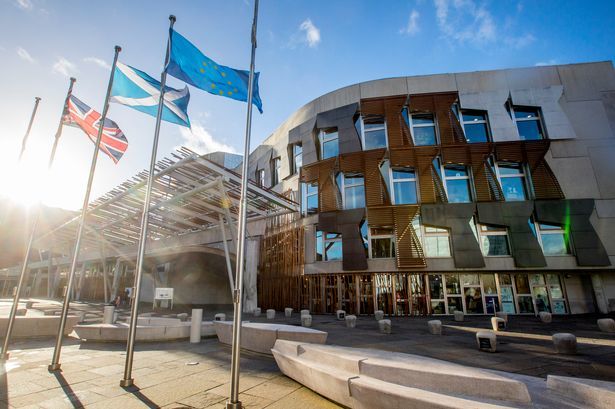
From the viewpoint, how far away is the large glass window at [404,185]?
21469 mm

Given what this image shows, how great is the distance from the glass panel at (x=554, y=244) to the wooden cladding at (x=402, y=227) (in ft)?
26.9

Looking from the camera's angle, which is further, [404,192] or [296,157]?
[296,157]

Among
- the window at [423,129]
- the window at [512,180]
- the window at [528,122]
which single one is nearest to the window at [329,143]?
the window at [423,129]

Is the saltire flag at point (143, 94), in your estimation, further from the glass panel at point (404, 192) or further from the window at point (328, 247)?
the glass panel at point (404, 192)

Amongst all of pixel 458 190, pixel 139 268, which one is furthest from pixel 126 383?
pixel 458 190

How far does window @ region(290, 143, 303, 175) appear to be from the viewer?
89.0 feet

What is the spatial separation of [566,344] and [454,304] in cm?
1261

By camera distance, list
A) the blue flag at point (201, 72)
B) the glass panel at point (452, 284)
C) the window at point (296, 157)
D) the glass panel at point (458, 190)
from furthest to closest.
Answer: the window at point (296, 157) → the glass panel at point (458, 190) → the glass panel at point (452, 284) → the blue flag at point (201, 72)

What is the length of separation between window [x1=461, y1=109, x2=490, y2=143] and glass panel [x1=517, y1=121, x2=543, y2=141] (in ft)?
8.48

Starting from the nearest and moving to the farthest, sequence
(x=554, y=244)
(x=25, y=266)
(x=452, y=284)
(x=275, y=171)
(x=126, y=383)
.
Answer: (x=126, y=383) < (x=25, y=266) < (x=554, y=244) < (x=452, y=284) < (x=275, y=171)

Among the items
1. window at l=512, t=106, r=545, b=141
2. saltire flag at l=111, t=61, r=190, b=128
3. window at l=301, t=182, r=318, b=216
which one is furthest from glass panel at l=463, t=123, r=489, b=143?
saltire flag at l=111, t=61, r=190, b=128

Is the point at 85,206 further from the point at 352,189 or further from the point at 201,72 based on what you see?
the point at 352,189

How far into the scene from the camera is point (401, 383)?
14.0 feet

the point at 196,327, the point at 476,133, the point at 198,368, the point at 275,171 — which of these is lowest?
the point at 198,368
